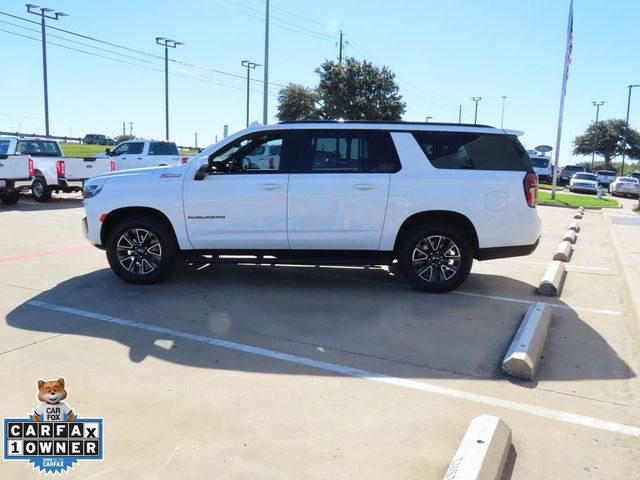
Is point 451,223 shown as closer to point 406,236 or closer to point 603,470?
point 406,236

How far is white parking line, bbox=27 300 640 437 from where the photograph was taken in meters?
3.64

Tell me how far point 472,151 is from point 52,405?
16.8ft

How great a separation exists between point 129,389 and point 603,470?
3148 millimetres

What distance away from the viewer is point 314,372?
4.35 metres

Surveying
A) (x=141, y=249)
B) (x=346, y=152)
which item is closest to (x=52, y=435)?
(x=141, y=249)

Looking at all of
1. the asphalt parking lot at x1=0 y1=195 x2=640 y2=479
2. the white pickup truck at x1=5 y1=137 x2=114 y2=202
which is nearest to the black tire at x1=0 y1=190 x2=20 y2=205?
the white pickup truck at x1=5 y1=137 x2=114 y2=202

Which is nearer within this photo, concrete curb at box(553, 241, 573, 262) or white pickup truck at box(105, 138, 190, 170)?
concrete curb at box(553, 241, 573, 262)

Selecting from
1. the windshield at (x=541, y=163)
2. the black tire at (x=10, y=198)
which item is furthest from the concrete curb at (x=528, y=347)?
the windshield at (x=541, y=163)

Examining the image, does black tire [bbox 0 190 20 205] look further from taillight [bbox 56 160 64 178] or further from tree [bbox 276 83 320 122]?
tree [bbox 276 83 320 122]

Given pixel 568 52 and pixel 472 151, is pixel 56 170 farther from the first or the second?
pixel 568 52

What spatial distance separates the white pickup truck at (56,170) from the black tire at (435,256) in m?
13.0

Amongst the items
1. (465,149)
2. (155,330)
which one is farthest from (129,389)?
(465,149)

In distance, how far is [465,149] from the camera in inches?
257

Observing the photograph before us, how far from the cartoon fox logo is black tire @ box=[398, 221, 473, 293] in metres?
4.11
